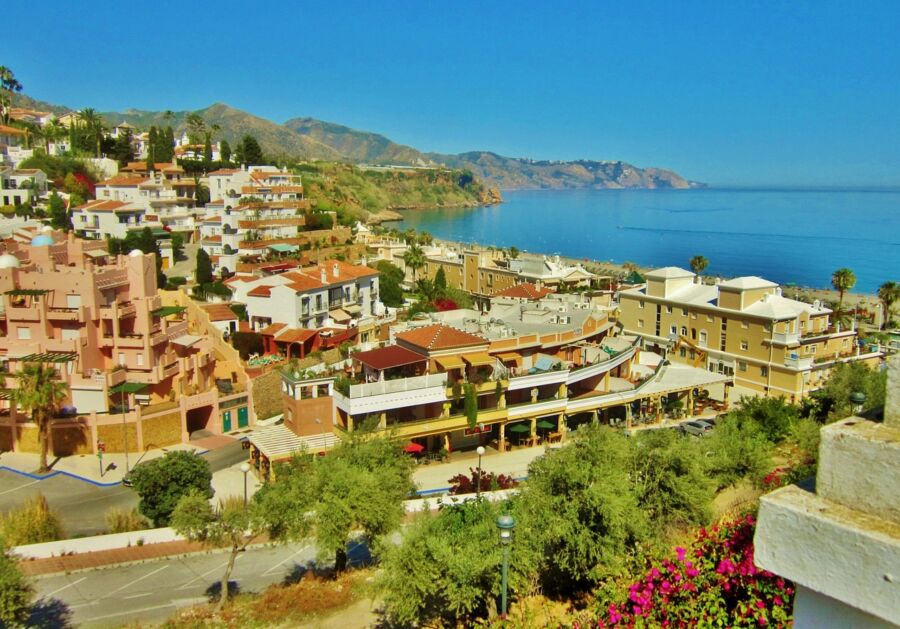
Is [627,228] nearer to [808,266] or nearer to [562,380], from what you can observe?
[808,266]

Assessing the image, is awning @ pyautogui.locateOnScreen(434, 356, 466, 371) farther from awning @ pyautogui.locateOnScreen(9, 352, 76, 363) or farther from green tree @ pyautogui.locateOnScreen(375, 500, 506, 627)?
awning @ pyautogui.locateOnScreen(9, 352, 76, 363)

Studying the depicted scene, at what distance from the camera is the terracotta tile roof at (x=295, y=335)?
37812mm

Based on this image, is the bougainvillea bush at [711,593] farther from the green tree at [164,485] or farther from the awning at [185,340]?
the awning at [185,340]

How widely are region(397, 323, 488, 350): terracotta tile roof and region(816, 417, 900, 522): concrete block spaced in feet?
85.0

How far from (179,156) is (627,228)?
440 ft

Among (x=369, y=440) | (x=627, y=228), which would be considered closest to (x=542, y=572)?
(x=369, y=440)

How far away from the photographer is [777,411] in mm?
26562

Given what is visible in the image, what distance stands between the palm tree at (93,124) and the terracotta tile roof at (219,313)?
143 feet

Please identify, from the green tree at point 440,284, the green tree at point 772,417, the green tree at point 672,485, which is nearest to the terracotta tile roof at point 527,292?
the green tree at point 440,284

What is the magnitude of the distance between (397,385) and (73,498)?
1161cm

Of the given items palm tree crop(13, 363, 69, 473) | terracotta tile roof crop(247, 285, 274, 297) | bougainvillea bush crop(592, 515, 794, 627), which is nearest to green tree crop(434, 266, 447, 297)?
terracotta tile roof crop(247, 285, 274, 297)

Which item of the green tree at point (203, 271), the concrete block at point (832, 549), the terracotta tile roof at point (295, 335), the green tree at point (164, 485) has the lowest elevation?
the green tree at point (164, 485)

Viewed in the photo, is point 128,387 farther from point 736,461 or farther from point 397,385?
point 736,461

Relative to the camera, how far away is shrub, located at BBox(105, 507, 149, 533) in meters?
21.6
